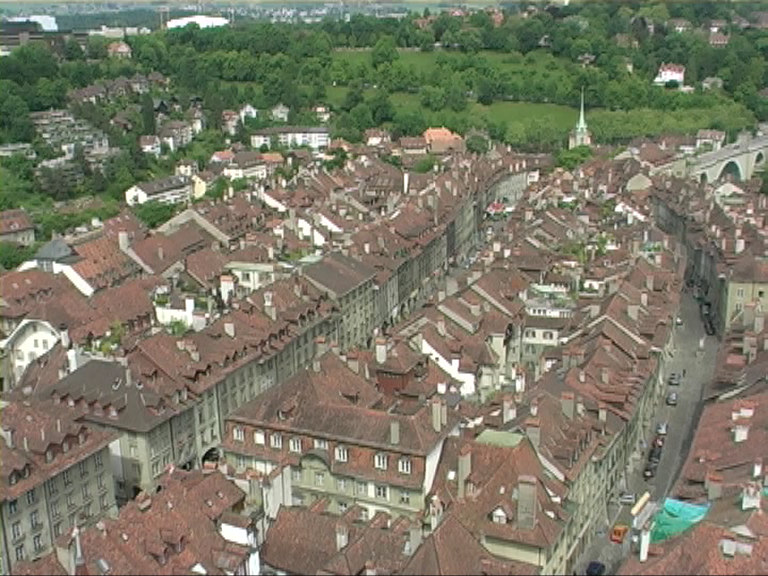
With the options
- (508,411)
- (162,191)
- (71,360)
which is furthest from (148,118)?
(508,411)

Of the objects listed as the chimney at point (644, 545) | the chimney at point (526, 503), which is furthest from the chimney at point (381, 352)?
the chimney at point (644, 545)

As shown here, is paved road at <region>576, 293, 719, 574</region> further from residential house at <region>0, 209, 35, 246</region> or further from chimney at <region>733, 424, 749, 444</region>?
residential house at <region>0, 209, 35, 246</region>

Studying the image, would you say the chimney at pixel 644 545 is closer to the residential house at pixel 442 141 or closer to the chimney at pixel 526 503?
the chimney at pixel 526 503

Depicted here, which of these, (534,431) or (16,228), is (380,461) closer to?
(534,431)

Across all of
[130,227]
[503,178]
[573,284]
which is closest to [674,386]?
[573,284]

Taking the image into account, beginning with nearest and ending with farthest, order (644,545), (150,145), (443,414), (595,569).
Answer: (644,545) < (595,569) < (443,414) < (150,145)
